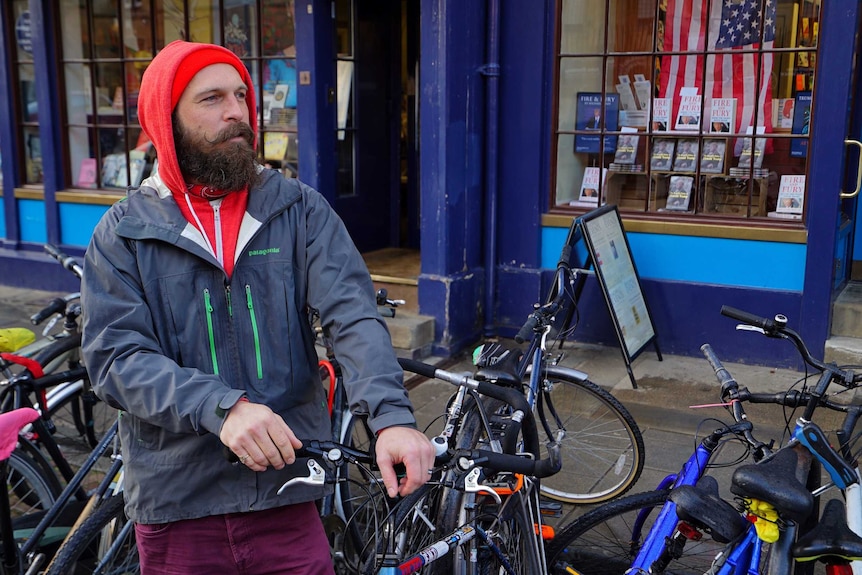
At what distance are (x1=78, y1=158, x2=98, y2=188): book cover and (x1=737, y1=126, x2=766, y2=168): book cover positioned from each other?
599 cm

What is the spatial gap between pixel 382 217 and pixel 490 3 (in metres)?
2.48

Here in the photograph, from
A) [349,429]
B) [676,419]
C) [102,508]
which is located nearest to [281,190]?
[102,508]

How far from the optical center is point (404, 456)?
190 centimetres

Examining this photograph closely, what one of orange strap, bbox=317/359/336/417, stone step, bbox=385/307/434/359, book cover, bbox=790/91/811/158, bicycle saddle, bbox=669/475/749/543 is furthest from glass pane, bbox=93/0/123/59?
bicycle saddle, bbox=669/475/749/543

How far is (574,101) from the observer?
262 inches

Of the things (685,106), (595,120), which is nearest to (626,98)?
(595,120)

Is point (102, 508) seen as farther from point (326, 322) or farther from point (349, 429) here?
point (326, 322)

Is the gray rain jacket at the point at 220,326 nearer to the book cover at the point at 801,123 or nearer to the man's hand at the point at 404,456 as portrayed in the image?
the man's hand at the point at 404,456

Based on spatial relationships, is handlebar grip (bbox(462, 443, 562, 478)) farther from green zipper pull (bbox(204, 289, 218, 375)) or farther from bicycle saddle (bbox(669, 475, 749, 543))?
green zipper pull (bbox(204, 289, 218, 375))

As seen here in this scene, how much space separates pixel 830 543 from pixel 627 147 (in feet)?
15.3

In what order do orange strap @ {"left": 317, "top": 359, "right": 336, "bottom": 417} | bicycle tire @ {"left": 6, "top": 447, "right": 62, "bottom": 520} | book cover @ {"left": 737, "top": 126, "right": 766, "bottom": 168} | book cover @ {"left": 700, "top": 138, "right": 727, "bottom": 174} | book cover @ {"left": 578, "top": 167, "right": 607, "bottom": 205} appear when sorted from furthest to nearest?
book cover @ {"left": 578, "top": 167, "right": 607, "bottom": 205}, book cover @ {"left": 700, "top": 138, "right": 727, "bottom": 174}, book cover @ {"left": 737, "top": 126, "right": 766, "bottom": 168}, orange strap @ {"left": 317, "top": 359, "right": 336, "bottom": 417}, bicycle tire @ {"left": 6, "top": 447, "right": 62, "bottom": 520}

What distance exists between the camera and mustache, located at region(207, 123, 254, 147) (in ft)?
7.36

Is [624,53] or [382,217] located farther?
[382,217]

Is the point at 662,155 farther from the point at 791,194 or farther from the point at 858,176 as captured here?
the point at 858,176
